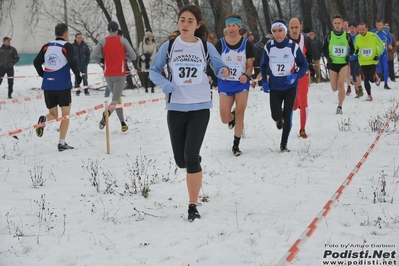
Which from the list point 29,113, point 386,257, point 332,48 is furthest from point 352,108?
point 386,257

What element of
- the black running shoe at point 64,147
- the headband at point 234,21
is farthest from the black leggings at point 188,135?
the black running shoe at point 64,147

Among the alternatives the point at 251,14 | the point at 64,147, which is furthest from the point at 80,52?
the point at 64,147

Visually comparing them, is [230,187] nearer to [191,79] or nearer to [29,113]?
[191,79]

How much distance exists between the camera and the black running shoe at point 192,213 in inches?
212

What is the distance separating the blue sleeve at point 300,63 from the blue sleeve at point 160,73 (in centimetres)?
329

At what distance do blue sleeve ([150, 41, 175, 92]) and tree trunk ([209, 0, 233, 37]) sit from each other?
1304 cm

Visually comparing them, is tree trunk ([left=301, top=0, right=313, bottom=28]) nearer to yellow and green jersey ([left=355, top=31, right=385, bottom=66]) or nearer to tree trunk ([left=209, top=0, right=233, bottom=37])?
tree trunk ([left=209, top=0, right=233, bottom=37])

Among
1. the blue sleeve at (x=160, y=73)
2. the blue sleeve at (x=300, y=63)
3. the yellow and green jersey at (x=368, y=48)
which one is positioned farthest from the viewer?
the yellow and green jersey at (x=368, y=48)

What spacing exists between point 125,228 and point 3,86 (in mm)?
21338

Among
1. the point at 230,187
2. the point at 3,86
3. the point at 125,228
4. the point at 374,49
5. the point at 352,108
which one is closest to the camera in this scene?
the point at 125,228

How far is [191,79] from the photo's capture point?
17.9 feet

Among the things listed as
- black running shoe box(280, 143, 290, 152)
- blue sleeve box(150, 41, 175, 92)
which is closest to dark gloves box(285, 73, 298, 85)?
black running shoe box(280, 143, 290, 152)

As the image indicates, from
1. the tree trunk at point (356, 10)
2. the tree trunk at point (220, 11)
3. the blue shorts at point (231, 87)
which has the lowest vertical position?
the blue shorts at point (231, 87)

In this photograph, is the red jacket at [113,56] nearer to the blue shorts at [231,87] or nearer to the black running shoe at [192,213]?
the blue shorts at [231,87]
